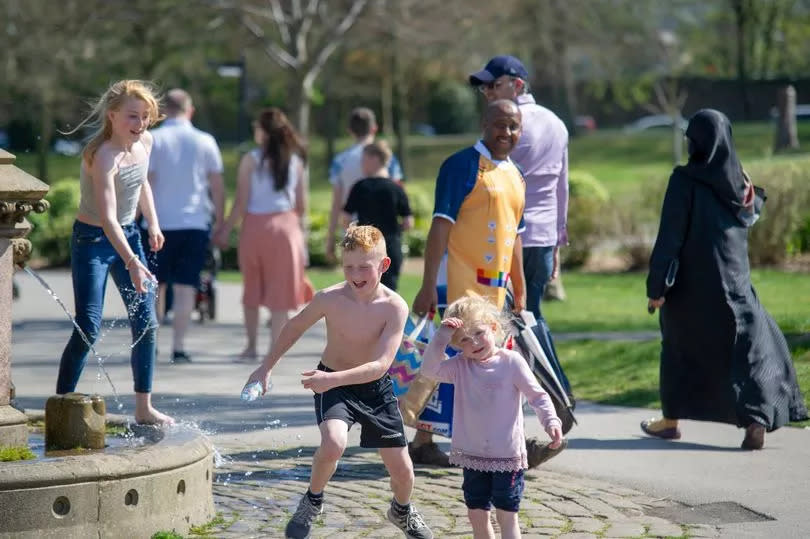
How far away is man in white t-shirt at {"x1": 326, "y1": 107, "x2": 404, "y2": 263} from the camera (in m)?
11.2

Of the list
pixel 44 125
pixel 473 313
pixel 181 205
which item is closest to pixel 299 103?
pixel 181 205

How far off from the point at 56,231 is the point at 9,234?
54.9 feet

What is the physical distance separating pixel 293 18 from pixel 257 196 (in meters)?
13.6

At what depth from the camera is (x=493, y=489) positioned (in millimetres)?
4902

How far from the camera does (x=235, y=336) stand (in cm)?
1245

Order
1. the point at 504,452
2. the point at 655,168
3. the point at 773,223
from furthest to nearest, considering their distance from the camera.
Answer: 1. the point at 655,168
2. the point at 773,223
3. the point at 504,452

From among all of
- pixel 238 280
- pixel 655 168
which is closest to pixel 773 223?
pixel 238 280

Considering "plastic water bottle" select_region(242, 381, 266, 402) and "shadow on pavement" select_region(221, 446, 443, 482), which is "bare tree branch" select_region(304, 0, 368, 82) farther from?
"plastic water bottle" select_region(242, 381, 266, 402)

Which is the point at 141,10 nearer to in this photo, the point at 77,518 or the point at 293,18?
the point at 293,18

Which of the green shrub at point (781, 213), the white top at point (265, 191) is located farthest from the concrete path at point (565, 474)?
the green shrub at point (781, 213)

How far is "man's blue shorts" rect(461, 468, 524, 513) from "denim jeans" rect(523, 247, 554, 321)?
230 centimetres

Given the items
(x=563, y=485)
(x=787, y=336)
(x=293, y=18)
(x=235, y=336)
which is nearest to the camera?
→ (x=563, y=485)

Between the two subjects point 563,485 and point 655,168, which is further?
point 655,168

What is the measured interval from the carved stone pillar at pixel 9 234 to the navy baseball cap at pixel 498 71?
2431 mm
